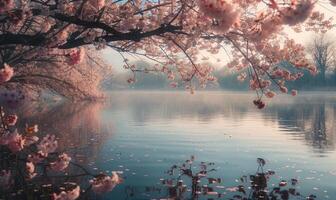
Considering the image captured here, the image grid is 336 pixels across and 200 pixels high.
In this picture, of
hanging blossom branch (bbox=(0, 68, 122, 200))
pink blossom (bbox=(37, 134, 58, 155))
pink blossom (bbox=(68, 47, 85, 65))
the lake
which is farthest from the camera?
the lake

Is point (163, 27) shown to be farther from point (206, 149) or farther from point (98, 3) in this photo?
point (206, 149)

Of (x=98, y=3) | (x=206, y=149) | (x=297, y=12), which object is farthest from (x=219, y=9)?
(x=206, y=149)

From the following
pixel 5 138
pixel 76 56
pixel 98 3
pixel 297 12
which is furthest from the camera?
pixel 98 3

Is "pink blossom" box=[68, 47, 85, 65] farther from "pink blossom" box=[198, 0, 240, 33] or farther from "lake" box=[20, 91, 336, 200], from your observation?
"lake" box=[20, 91, 336, 200]

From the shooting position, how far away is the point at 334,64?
123 metres

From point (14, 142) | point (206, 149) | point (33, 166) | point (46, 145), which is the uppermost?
point (14, 142)

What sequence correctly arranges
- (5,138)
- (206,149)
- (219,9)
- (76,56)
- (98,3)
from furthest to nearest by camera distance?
(206,149) → (98,3) → (76,56) → (5,138) → (219,9)

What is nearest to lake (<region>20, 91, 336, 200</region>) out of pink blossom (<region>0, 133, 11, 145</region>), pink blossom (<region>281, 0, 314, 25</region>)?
pink blossom (<region>0, 133, 11, 145</region>)

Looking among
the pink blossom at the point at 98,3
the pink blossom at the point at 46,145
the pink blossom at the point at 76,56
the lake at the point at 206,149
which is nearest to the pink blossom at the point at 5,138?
the pink blossom at the point at 46,145

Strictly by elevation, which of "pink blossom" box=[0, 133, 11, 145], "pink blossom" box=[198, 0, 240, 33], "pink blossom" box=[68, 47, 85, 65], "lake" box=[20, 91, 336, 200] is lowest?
"lake" box=[20, 91, 336, 200]

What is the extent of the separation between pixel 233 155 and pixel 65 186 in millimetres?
8604

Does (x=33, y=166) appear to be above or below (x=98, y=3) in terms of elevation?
below

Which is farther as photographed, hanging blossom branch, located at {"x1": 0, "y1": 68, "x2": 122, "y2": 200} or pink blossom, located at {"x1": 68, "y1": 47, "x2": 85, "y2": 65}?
pink blossom, located at {"x1": 68, "y1": 47, "x2": 85, "y2": 65}

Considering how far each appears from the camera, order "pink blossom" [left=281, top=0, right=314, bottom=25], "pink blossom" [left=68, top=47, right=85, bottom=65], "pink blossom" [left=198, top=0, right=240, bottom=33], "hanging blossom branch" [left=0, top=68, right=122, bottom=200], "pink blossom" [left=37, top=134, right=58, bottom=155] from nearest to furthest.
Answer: "pink blossom" [left=198, top=0, right=240, bottom=33]
"pink blossom" [left=281, top=0, right=314, bottom=25]
"hanging blossom branch" [left=0, top=68, right=122, bottom=200]
"pink blossom" [left=68, top=47, right=85, bottom=65]
"pink blossom" [left=37, top=134, right=58, bottom=155]
